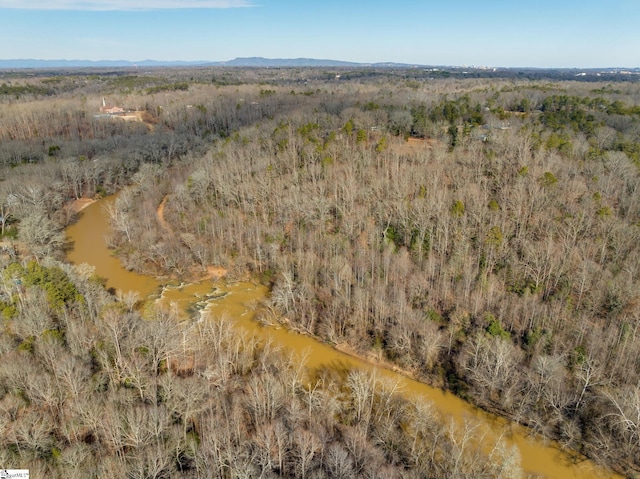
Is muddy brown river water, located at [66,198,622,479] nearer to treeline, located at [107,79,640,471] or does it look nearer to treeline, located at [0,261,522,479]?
treeline, located at [107,79,640,471]

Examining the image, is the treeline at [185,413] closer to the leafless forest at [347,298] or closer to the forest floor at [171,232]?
the leafless forest at [347,298]

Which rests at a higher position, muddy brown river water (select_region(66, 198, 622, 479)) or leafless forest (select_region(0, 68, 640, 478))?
leafless forest (select_region(0, 68, 640, 478))


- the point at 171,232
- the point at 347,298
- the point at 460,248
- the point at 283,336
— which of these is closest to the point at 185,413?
the point at 283,336

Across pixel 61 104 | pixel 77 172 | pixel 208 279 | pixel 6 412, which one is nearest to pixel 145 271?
pixel 208 279

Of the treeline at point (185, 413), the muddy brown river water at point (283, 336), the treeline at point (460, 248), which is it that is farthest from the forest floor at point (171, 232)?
the treeline at point (185, 413)

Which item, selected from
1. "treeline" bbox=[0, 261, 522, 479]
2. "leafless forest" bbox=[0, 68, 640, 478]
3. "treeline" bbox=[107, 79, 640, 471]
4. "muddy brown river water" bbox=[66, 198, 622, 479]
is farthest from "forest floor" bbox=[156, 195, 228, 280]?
"treeline" bbox=[0, 261, 522, 479]
